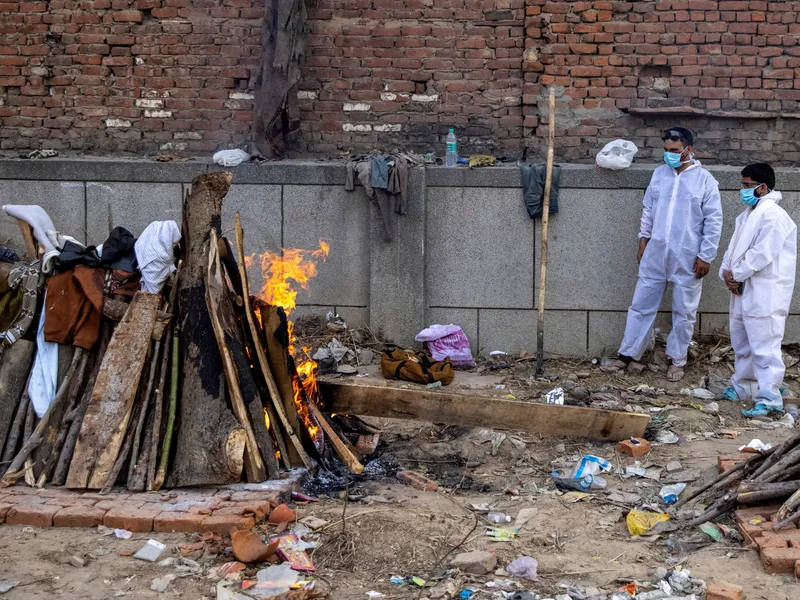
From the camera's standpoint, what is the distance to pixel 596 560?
5254 millimetres

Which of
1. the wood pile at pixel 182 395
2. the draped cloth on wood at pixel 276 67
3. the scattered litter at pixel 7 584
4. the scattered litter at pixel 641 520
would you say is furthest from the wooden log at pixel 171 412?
the draped cloth on wood at pixel 276 67

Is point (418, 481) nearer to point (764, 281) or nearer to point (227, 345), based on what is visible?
point (227, 345)

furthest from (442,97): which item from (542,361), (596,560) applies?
(596,560)

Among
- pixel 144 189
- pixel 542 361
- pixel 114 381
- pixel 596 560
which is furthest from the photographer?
pixel 144 189

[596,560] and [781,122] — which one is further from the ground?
[781,122]

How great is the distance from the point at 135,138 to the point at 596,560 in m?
7.14

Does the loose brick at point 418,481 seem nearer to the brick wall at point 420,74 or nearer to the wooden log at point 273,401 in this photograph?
the wooden log at point 273,401

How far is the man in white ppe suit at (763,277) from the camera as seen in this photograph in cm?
819

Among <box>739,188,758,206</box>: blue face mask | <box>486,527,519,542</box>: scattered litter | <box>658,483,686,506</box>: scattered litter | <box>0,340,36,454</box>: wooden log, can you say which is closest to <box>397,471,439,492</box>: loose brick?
<box>486,527,519,542</box>: scattered litter

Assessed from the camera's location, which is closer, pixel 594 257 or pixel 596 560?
pixel 596 560

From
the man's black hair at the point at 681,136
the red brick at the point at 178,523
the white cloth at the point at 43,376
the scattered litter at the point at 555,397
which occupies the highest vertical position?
the man's black hair at the point at 681,136

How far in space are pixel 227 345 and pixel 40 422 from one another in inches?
51.1

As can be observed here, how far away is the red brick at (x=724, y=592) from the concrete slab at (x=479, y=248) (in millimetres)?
5211

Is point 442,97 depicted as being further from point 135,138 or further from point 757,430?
point 757,430
